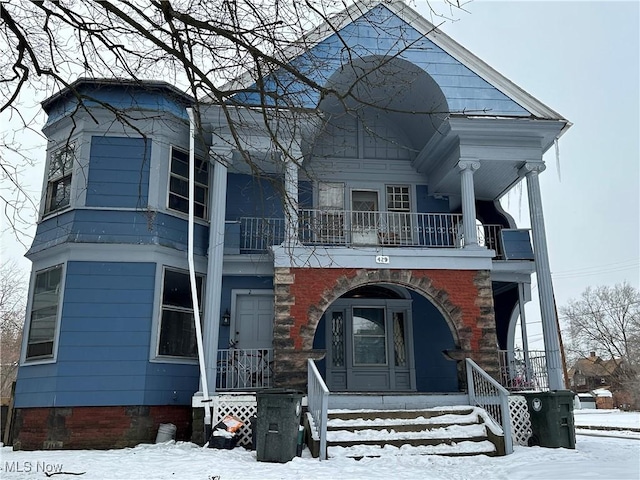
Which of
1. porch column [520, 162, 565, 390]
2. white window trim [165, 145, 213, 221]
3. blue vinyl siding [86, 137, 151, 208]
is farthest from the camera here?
white window trim [165, 145, 213, 221]

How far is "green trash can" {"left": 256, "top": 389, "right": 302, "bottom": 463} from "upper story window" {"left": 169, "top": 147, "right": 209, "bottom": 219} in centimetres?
483

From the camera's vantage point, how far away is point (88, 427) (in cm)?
891

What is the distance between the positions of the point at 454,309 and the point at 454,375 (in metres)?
2.50

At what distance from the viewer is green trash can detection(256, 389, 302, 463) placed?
22.6ft

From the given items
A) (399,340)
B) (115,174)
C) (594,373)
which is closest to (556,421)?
(399,340)

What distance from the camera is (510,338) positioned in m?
12.0

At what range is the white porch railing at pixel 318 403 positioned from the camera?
6977 mm

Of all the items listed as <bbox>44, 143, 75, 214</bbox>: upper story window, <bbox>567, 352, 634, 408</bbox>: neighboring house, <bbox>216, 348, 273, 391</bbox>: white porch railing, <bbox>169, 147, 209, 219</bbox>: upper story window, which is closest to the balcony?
<bbox>169, 147, 209, 219</bbox>: upper story window

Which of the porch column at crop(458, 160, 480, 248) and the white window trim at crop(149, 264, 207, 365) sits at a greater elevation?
the porch column at crop(458, 160, 480, 248)

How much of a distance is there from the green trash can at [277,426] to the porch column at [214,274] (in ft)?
6.69

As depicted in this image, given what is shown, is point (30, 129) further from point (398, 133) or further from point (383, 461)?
point (398, 133)

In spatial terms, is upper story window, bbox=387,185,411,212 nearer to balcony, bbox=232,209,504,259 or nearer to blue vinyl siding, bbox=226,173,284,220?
balcony, bbox=232,209,504,259

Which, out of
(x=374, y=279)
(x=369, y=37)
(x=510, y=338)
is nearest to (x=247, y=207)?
(x=374, y=279)

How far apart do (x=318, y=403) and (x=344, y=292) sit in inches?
91.3
